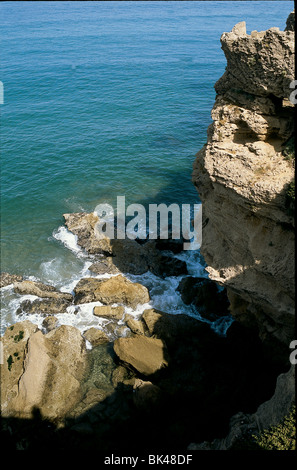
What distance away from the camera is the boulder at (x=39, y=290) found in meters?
26.6

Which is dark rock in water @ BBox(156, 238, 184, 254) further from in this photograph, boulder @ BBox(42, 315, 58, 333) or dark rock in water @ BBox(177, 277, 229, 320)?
boulder @ BBox(42, 315, 58, 333)

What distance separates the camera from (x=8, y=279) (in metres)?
28.4

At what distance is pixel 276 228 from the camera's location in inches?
625

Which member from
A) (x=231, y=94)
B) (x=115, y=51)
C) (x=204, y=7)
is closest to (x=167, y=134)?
(x=231, y=94)

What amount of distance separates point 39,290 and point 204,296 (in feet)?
41.2

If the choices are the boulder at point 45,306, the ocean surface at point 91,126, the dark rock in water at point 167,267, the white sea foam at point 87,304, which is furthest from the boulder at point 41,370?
the dark rock in water at point 167,267

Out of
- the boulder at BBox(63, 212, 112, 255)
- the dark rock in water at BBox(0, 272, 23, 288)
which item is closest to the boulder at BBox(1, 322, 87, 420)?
the dark rock in water at BBox(0, 272, 23, 288)

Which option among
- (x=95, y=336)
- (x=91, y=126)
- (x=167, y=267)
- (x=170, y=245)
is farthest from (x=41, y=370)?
(x=91, y=126)

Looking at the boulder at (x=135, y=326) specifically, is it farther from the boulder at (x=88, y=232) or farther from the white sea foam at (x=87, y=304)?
the boulder at (x=88, y=232)

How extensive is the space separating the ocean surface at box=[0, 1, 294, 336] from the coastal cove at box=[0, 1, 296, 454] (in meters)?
0.25

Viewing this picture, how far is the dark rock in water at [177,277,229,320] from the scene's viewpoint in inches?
957

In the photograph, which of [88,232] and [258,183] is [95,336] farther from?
[258,183]

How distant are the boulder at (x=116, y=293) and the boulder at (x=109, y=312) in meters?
0.71

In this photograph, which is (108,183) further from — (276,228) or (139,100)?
(276,228)
